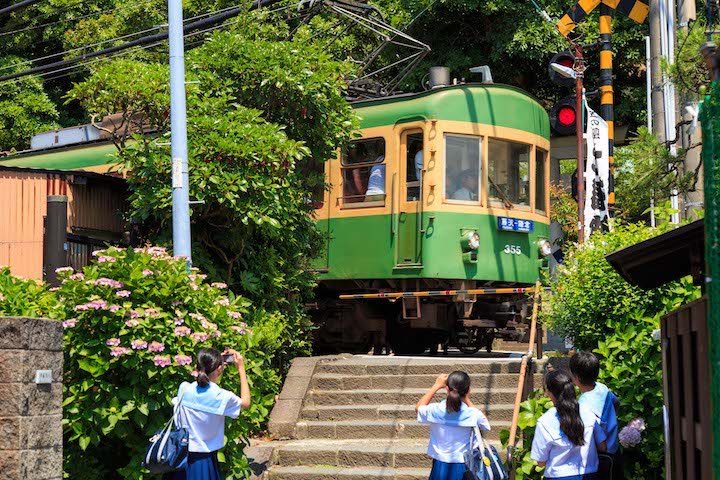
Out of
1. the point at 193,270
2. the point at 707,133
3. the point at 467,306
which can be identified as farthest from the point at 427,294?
the point at 707,133

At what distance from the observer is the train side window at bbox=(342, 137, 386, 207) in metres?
15.7

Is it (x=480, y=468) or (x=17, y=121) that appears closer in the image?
(x=480, y=468)

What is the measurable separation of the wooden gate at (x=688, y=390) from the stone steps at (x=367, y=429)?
485 centimetres

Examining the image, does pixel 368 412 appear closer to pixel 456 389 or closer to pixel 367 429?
pixel 367 429

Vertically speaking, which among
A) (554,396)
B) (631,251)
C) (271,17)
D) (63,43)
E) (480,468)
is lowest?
(480,468)

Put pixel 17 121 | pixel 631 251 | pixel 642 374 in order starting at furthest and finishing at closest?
pixel 17 121
pixel 642 374
pixel 631 251

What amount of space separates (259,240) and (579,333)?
12.8 ft

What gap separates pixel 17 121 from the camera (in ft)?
88.5

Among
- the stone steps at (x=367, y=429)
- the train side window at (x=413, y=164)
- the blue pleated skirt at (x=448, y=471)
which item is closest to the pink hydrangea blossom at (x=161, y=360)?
the blue pleated skirt at (x=448, y=471)

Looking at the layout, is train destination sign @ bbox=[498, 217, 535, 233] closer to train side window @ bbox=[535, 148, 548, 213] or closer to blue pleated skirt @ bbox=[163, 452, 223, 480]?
train side window @ bbox=[535, 148, 548, 213]

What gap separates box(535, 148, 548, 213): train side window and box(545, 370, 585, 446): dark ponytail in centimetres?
909

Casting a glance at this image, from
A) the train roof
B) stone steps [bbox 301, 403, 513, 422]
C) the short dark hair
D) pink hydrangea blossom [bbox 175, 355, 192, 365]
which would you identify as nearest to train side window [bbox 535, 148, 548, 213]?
the train roof

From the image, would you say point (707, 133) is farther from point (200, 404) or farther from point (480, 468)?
point (200, 404)

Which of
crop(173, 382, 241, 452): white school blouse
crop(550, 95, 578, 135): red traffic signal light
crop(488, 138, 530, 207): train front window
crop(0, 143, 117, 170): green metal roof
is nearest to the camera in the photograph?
crop(173, 382, 241, 452): white school blouse
